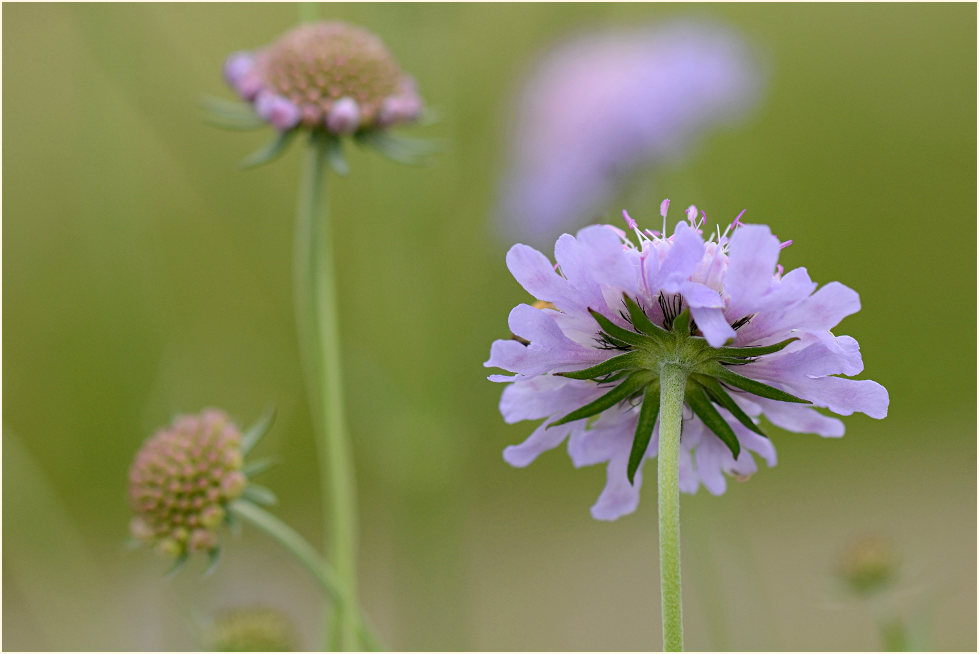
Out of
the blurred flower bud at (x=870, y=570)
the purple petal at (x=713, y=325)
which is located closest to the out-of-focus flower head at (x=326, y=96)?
the purple petal at (x=713, y=325)

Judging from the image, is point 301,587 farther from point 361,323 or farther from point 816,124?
point 816,124

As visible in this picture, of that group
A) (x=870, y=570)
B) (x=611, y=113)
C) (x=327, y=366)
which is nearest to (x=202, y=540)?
(x=327, y=366)

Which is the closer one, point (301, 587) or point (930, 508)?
point (301, 587)

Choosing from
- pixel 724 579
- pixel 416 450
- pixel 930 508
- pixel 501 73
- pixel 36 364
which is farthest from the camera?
pixel 930 508

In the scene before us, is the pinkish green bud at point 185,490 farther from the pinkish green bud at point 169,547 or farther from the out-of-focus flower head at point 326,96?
the out-of-focus flower head at point 326,96

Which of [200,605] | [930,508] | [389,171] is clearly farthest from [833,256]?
[200,605]

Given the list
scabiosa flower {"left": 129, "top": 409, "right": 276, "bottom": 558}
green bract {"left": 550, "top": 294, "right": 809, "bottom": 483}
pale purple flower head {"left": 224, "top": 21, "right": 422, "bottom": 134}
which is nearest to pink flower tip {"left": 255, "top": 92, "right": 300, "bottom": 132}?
pale purple flower head {"left": 224, "top": 21, "right": 422, "bottom": 134}
